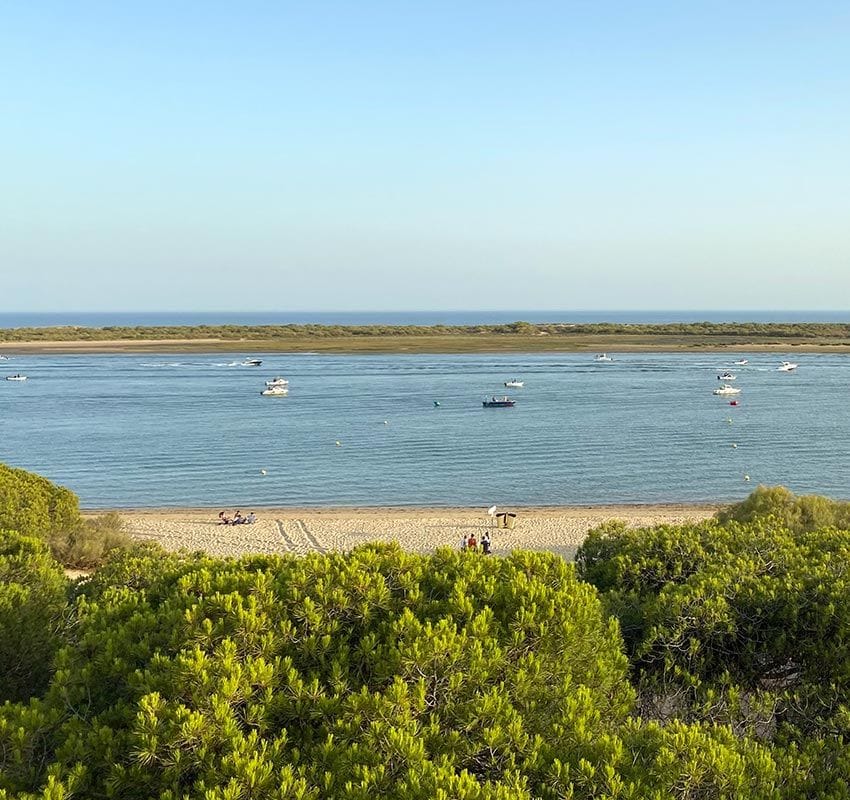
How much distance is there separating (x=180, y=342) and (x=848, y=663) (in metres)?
136

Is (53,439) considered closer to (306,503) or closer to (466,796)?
(306,503)

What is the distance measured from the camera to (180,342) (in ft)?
442

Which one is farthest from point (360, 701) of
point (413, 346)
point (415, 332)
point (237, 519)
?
point (415, 332)

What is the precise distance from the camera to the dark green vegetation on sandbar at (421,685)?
5.35 meters

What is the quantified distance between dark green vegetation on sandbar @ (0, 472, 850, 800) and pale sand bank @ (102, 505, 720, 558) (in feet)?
54.6

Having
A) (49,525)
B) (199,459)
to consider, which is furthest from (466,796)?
(199,459)

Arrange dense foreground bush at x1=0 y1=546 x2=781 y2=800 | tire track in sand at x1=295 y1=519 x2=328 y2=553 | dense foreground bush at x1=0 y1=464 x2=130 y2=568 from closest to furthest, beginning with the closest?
dense foreground bush at x1=0 y1=546 x2=781 y2=800 < dense foreground bush at x1=0 y1=464 x2=130 y2=568 < tire track in sand at x1=295 y1=519 x2=328 y2=553

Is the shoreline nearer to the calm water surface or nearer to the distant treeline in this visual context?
the distant treeline

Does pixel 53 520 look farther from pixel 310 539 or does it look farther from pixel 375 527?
pixel 375 527

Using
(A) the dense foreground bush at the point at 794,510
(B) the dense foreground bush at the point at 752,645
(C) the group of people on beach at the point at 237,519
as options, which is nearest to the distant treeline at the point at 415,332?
(C) the group of people on beach at the point at 237,519

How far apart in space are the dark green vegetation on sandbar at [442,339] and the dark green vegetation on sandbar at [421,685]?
369ft

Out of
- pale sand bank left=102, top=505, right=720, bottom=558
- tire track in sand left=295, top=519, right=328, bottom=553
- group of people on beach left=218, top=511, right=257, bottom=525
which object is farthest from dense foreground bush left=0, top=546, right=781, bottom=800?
group of people on beach left=218, top=511, right=257, bottom=525

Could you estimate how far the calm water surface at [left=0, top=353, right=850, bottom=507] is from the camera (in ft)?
125

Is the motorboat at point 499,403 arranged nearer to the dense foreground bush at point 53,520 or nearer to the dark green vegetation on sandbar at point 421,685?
the dense foreground bush at point 53,520
